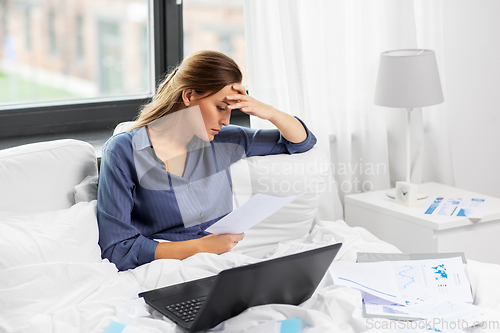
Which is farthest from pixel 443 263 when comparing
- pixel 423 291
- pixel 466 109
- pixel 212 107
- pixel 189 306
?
pixel 466 109

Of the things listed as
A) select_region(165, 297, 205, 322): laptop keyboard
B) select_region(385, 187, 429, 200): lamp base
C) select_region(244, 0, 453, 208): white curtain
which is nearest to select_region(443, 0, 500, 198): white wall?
select_region(244, 0, 453, 208): white curtain

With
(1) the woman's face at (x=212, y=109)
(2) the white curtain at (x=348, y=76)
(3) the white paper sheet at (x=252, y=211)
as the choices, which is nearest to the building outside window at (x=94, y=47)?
(2) the white curtain at (x=348, y=76)

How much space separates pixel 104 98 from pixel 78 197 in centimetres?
97

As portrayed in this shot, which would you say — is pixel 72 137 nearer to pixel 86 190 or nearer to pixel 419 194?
pixel 86 190

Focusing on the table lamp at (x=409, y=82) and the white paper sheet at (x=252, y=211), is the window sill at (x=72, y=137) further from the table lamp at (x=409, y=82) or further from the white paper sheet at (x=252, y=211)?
the table lamp at (x=409, y=82)

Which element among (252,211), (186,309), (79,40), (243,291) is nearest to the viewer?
(243,291)

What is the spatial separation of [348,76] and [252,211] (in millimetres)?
1254

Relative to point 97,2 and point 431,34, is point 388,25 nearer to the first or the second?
point 431,34

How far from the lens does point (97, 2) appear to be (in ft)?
7.27

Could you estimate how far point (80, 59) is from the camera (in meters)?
2.25

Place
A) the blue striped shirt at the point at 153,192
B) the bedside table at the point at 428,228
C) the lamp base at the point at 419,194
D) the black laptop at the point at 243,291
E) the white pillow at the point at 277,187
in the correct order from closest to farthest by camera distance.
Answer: the black laptop at the point at 243,291
the blue striped shirt at the point at 153,192
the white pillow at the point at 277,187
the bedside table at the point at 428,228
the lamp base at the point at 419,194

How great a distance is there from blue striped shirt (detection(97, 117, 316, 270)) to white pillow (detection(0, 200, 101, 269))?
5 cm

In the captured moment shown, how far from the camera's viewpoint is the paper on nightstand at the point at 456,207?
203 cm

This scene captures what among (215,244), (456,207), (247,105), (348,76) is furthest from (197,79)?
(456,207)
